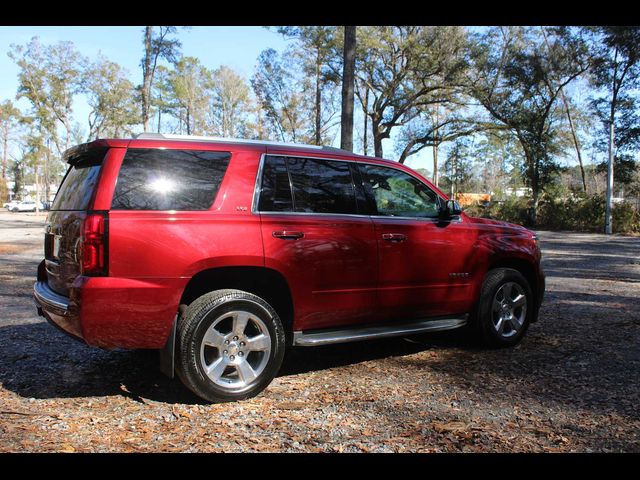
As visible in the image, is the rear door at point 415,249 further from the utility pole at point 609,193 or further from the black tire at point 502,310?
the utility pole at point 609,193

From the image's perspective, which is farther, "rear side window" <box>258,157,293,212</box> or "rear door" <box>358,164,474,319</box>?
"rear door" <box>358,164,474,319</box>

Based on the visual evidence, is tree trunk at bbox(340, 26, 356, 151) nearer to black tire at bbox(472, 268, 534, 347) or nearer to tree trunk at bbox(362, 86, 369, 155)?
black tire at bbox(472, 268, 534, 347)

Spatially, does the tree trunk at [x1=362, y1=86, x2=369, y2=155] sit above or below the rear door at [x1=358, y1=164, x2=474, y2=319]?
above

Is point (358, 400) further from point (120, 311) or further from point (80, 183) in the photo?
point (80, 183)

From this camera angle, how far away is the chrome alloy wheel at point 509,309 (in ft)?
17.2

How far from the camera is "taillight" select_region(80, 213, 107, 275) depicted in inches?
132

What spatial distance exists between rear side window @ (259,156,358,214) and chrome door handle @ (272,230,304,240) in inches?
7.9

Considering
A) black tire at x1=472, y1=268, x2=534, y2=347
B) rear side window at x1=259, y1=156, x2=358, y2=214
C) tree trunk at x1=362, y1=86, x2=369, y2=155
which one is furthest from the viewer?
tree trunk at x1=362, y1=86, x2=369, y2=155

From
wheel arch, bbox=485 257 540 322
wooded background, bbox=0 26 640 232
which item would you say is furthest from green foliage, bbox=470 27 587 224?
wheel arch, bbox=485 257 540 322

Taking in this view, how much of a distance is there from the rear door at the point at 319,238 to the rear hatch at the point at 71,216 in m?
1.23

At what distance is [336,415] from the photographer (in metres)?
3.52

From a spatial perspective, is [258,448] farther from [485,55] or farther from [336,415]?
[485,55]

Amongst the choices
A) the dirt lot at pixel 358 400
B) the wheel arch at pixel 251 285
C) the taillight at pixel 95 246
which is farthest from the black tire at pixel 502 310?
the taillight at pixel 95 246
